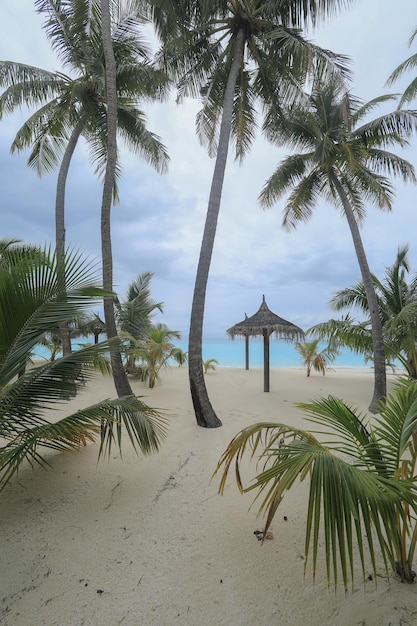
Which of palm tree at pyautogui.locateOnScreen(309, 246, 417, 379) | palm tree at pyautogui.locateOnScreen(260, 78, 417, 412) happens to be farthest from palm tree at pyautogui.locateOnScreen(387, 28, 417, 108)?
palm tree at pyautogui.locateOnScreen(309, 246, 417, 379)

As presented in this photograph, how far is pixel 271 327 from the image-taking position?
30.0 ft

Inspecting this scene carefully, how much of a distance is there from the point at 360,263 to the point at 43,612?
873cm

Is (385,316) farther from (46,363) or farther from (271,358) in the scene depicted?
(271,358)

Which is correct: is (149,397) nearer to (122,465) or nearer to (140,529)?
(122,465)

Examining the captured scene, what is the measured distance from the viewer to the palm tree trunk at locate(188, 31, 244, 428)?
5434 mm

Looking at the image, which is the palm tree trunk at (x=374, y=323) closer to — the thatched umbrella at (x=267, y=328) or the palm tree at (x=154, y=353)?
the thatched umbrella at (x=267, y=328)

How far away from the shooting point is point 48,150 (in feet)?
31.1

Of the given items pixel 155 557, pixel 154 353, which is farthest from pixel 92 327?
pixel 155 557

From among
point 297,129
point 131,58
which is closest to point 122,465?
point 297,129

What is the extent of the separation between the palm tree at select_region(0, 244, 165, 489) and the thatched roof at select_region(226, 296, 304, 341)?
6664 millimetres

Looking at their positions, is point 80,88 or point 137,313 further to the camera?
point 137,313

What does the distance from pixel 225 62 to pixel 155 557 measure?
9.53 meters

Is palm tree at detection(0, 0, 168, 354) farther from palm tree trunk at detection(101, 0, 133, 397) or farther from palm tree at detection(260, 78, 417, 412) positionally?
palm tree at detection(260, 78, 417, 412)

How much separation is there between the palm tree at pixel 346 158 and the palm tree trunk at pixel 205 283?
80.8 inches
